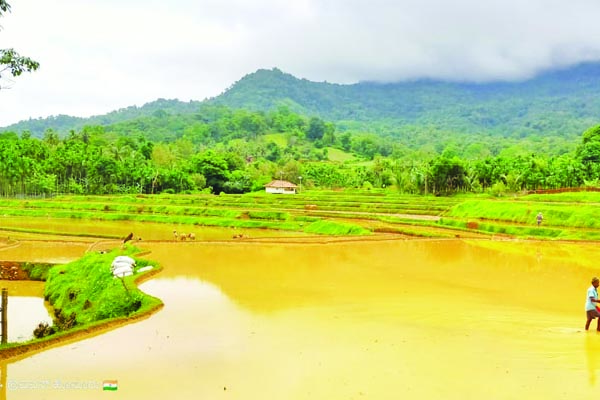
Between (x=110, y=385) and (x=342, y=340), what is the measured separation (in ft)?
17.9

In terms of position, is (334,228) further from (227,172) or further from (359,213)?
(227,172)

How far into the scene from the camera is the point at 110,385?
36.2ft

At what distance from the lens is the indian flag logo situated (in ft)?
35.9

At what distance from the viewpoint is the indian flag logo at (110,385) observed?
10.9m

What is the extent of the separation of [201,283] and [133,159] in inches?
2855

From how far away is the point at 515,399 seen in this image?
10.2 metres

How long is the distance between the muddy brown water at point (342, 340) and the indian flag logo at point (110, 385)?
120 millimetres

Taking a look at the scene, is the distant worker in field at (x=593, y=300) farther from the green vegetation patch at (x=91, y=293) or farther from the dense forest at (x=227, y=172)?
the dense forest at (x=227, y=172)

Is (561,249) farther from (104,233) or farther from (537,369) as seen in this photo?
(104,233)

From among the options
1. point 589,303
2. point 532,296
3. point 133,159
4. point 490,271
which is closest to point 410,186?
point 133,159

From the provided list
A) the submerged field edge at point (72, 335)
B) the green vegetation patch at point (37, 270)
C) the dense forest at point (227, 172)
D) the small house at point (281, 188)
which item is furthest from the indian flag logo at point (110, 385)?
the small house at point (281, 188)

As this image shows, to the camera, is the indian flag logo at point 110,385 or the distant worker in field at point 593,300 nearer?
the indian flag logo at point 110,385

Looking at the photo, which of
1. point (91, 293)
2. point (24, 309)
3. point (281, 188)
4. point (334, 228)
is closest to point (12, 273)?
point (24, 309)

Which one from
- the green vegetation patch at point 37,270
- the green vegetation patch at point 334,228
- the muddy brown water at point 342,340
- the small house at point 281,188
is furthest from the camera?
the small house at point 281,188
